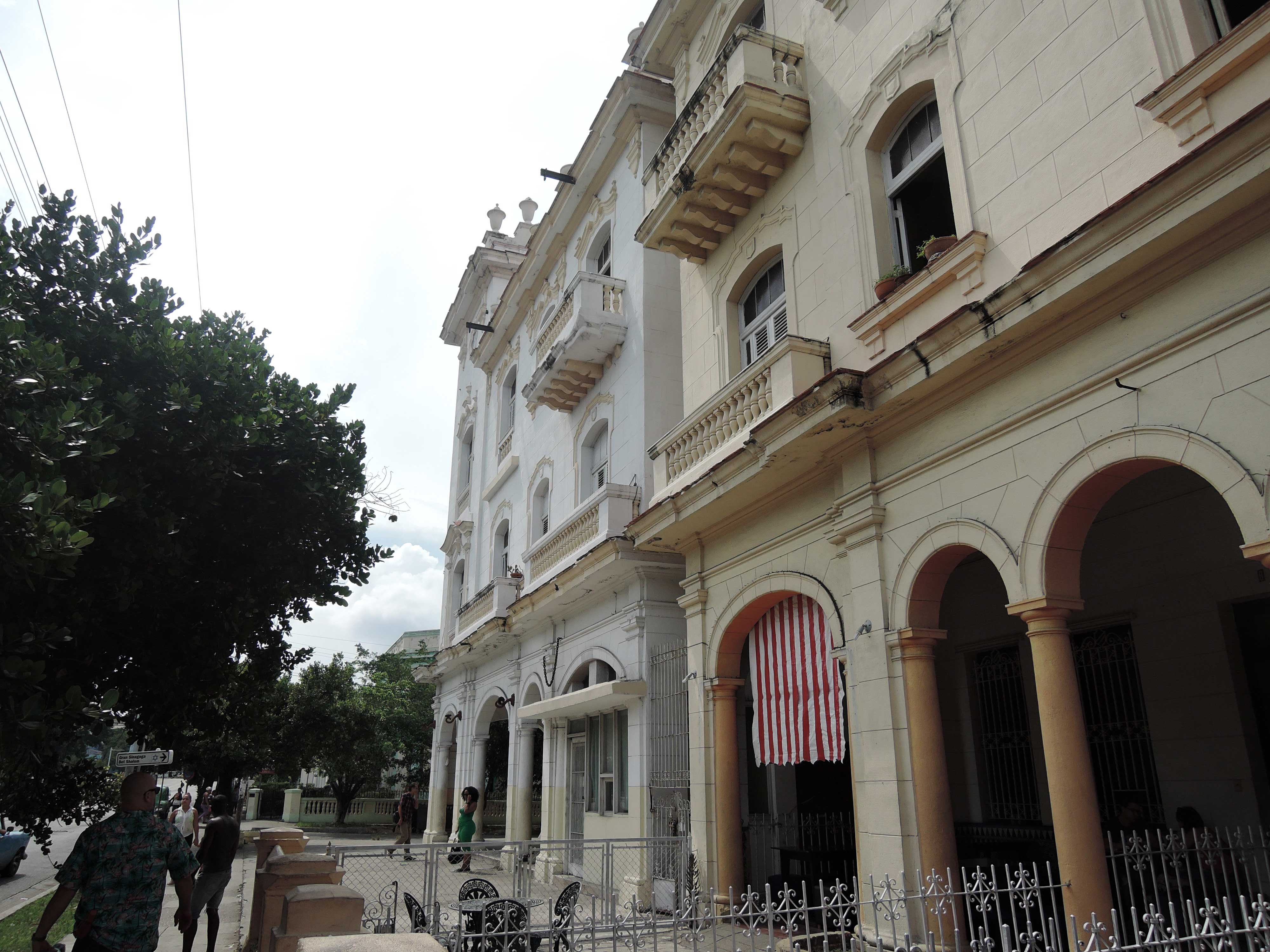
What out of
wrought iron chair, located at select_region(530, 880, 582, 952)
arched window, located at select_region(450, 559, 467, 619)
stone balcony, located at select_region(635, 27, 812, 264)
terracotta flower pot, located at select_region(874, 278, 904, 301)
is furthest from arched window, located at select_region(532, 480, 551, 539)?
terracotta flower pot, located at select_region(874, 278, 904, 301)

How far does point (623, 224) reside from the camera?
1548cm

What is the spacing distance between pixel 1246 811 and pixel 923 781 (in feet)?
9.67

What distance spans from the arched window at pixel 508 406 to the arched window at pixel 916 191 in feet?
46.1

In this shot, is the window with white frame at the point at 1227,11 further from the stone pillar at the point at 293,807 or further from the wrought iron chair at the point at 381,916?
the stone pillar at the point at 293,807

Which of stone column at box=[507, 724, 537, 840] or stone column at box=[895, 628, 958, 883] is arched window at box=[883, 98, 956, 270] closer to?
stone column at box=[895, 628, 958, 883]

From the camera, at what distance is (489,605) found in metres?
18.6

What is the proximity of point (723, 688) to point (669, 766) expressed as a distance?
187 centimetres

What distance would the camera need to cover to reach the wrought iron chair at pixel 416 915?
7.24m

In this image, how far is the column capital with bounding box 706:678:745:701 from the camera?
10234 mm

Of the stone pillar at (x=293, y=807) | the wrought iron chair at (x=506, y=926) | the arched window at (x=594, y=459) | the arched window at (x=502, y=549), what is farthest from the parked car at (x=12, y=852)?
the wrought iron chair at (x=506, y=926)

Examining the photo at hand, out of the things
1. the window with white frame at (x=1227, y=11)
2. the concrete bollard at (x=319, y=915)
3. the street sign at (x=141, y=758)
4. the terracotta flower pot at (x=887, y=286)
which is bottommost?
the concrete bollard at (x=319, y=915)

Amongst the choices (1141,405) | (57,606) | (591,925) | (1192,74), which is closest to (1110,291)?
(1141,405)

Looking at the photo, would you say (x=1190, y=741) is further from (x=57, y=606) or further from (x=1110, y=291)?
(x=57, y=606)

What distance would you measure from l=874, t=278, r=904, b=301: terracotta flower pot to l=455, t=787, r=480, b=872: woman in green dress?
12.5 meters
